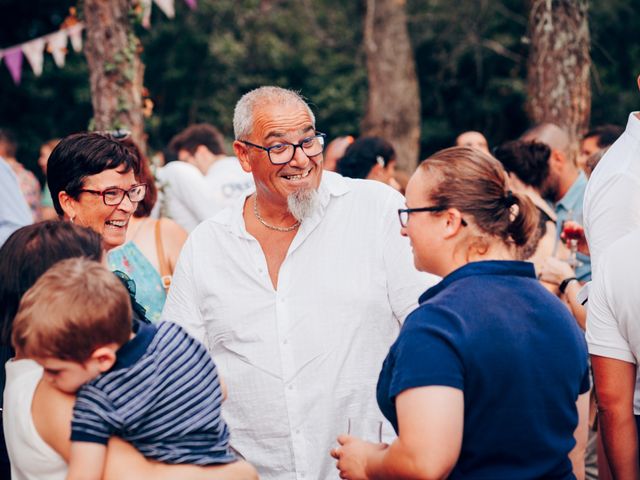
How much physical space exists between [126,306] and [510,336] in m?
1.04

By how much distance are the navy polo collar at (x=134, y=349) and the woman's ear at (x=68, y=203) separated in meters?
1.30

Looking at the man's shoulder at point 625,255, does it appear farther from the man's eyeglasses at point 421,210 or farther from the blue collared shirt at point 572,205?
the blue collared shirt at point 572,205

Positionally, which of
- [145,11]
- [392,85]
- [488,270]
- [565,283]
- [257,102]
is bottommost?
[565,283]

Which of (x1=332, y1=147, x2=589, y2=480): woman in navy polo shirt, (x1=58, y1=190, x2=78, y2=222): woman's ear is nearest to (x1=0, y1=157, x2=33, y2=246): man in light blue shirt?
(x1=58, y1=190, x2=78, y2=222): woman's ear

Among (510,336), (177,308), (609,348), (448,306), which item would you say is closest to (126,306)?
(448,306)

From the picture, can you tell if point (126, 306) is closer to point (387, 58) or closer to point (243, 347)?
point (243, 347)

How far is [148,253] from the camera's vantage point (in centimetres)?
443

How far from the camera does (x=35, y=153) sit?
1967 cm

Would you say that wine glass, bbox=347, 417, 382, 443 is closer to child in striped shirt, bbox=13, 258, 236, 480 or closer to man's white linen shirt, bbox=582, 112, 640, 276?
child in striped shirt, bbox=13, 258, 236, 480

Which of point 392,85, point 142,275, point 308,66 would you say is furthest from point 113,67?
point 308,66

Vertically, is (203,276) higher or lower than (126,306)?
lower

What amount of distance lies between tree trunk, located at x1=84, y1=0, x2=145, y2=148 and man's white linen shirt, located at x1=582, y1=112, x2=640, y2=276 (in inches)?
171

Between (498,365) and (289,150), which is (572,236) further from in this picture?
(498,365)

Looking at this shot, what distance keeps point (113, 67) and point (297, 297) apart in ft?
13.8
